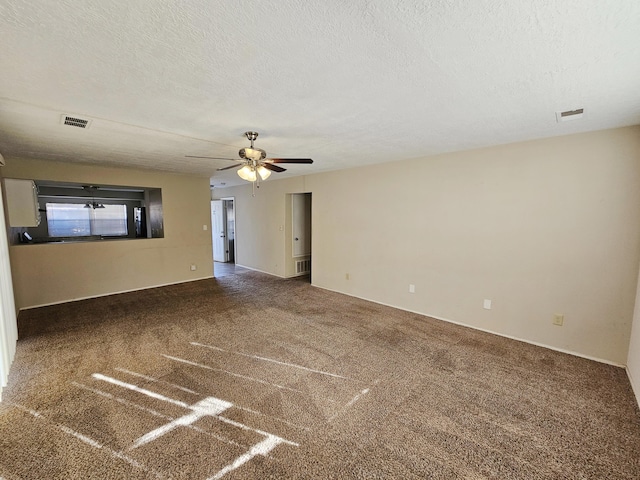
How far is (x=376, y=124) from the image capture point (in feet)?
8.42

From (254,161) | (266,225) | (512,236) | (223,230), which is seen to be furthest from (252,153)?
(223,230)

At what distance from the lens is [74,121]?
2.45m

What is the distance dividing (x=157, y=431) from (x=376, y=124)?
9.72 feet

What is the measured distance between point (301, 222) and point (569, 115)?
4998 mm

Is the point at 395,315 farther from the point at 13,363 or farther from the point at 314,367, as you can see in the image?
the point at 13,363

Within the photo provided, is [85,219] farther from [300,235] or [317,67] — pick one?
[317,67]

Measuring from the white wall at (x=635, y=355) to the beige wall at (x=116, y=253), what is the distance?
6.68 meters

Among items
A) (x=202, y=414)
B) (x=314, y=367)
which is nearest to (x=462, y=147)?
(x=314, y=367)

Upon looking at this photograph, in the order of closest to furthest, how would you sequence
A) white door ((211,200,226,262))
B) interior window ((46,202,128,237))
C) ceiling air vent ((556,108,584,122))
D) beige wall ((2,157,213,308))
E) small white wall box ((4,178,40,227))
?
ceiling air vent ((556,108,584,122)) < small white wall box ((4,178,40,227)) < beige wall ((2,157,213,308)) < interior window ((46,202,128,237)) < white door ((211,200,226,262))

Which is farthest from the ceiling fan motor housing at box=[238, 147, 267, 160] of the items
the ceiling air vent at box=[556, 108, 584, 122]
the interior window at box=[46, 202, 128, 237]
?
the interior window at box=[46, 202, 128, 237]

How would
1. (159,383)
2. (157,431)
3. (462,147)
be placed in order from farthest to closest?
(462,147)
(159,383)
(157,431)

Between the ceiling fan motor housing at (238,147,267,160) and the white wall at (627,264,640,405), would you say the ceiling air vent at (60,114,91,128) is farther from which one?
the white wall at (627,264,640,405)

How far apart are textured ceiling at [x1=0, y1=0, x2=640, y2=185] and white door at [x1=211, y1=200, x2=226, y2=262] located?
5.42m

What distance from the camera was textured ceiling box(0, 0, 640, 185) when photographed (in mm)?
1181
